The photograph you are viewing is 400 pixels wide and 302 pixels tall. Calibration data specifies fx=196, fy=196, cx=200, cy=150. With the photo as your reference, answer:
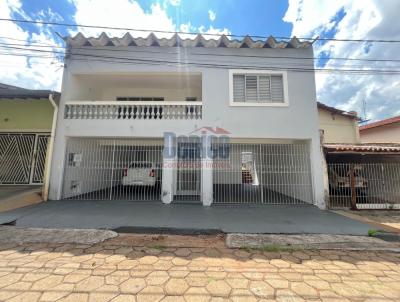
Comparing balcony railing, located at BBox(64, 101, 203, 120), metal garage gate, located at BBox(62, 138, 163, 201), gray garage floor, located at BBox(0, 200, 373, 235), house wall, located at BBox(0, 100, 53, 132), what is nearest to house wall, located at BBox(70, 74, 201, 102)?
balcony railing, located at BBox(64, 101, 203, 120)

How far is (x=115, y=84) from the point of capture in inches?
354

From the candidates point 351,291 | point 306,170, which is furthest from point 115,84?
point 351,291

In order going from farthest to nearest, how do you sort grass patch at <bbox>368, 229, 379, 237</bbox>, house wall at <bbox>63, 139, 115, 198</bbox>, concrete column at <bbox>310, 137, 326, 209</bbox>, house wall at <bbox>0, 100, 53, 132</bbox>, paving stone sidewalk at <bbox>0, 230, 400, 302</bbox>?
house wall at <bbox>0, 100, 53, 132</bbox>, house wall at <bbox>63, 139, 115, 198</bbox>, concrete column at <bbox>310, 137, 326, 209</bbox>, grass patch at <bbox>368, 229, 379, 237</bbox>, paving stone sidewalk at <bbox>0, 230, 400, 302</bbox>

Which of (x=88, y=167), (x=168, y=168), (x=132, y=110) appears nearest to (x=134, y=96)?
(x=132, y=110)

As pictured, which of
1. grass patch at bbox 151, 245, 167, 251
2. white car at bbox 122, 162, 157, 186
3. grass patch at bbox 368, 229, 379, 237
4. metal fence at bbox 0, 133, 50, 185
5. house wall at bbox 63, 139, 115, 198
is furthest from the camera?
white car at bbox 122, 162, 157, 186

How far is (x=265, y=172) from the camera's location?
27.7 feet

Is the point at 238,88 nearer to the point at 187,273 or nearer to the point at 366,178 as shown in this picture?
the point at 366,178

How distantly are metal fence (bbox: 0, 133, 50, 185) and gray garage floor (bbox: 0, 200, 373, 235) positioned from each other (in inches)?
104

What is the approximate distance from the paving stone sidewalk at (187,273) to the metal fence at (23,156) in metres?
5.79

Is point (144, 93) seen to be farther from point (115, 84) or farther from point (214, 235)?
point (214, 235)

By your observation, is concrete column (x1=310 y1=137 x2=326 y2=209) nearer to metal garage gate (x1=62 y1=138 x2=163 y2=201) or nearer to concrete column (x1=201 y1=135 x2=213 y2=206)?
concrete column (x1=201 y1=135 x2=213 y2=206)

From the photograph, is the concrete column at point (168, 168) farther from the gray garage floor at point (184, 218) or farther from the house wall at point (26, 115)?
the house wall at point (26, 115)

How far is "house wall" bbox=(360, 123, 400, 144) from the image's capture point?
1229 cm

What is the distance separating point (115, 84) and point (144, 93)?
4.34 ft
